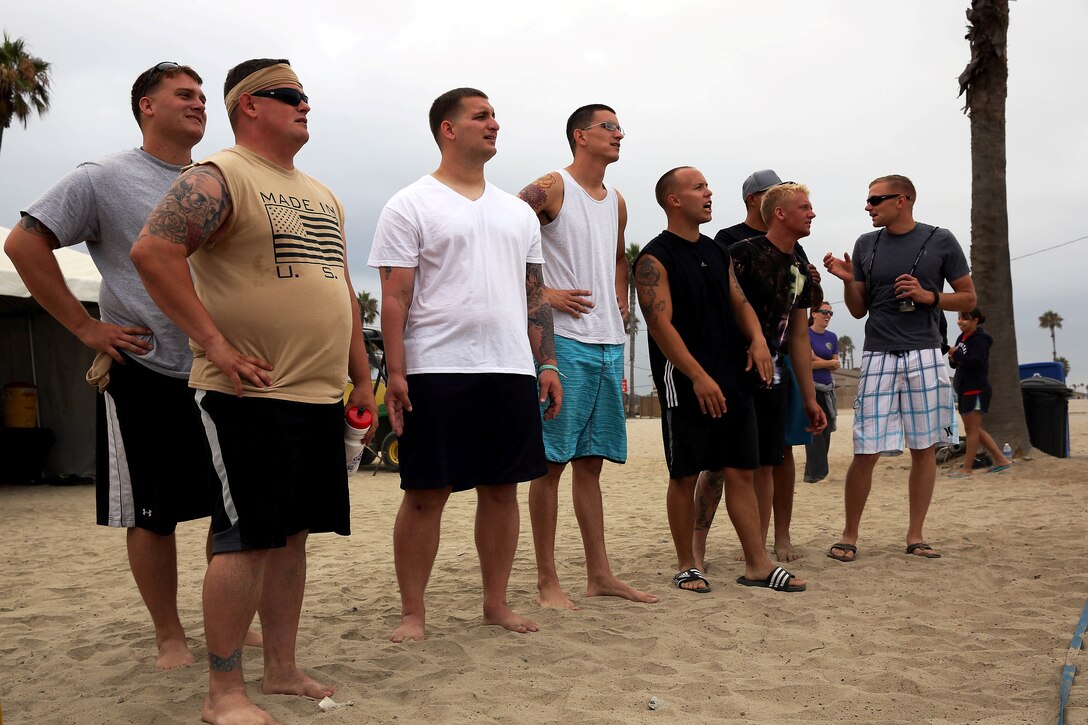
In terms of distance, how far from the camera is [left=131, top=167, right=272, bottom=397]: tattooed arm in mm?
2639

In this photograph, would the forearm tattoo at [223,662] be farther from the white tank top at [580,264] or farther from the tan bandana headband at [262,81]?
the white tank top at [580,264]

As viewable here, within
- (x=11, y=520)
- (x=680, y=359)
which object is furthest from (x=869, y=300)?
(x=11, y=520)

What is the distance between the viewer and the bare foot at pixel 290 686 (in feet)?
10.0

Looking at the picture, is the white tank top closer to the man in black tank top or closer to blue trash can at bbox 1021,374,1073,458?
the man in black tank top

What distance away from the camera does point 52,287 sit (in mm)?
3297

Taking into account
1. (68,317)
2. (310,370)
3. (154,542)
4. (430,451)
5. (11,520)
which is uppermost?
(68,317)

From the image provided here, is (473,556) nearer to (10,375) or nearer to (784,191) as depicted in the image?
(784,191)

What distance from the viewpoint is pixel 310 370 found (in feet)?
9.41

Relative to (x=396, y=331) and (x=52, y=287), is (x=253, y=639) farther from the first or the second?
(x=52, y=287)

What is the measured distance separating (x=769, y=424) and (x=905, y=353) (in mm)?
1125

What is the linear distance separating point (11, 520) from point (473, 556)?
17.8ft

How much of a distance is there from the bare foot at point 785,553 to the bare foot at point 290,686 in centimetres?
315

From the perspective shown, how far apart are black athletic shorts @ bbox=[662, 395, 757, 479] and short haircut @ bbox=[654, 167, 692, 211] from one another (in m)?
1.09

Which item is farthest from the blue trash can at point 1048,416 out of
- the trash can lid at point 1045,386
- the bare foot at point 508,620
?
the bare foot at point 508,620
